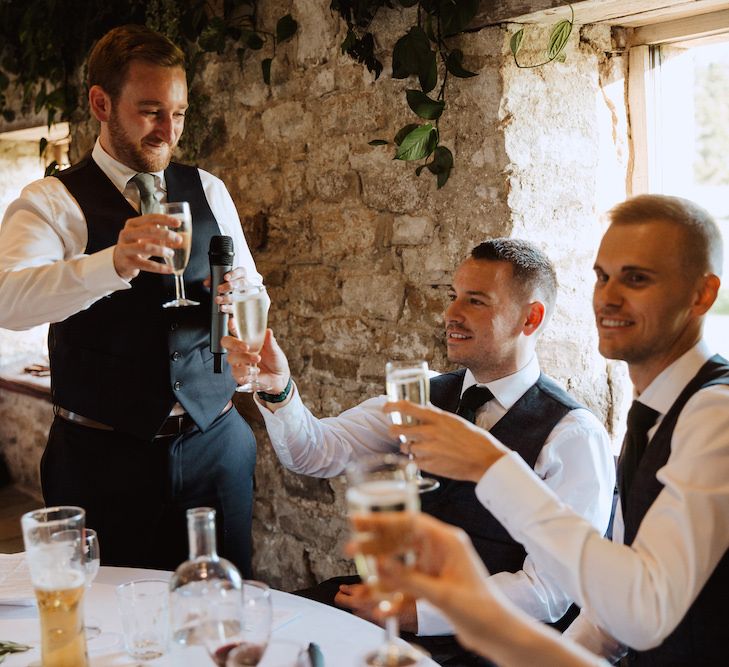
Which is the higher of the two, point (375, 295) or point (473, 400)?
point (375, 295)

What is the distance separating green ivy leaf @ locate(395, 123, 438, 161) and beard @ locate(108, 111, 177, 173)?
75 centimetres

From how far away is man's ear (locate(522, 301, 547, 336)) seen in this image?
2.25 m

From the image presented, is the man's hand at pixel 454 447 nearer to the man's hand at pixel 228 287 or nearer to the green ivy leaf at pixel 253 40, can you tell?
the man's hand at pixel 228 287

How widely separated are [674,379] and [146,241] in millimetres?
1168

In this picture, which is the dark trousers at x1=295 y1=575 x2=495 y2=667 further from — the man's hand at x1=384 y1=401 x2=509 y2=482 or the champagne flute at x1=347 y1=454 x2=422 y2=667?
the champagne flute at x1=347 y1=454 x2=422 y2=667

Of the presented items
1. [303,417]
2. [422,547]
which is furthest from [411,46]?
[422,547]

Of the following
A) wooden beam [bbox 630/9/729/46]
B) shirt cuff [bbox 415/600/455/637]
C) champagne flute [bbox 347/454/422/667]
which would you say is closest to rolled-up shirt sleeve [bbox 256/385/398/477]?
shirt cuff [bbox 415/600/455/637]

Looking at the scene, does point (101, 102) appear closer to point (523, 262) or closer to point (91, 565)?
point (523, 262)

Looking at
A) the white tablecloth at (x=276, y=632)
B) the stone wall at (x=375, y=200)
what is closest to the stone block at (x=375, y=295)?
the stone wall at (x=375, y=200)

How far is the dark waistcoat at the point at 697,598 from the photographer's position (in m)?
1.45

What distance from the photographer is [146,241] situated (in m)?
1.95

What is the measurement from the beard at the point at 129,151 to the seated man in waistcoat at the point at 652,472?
4.32 feet

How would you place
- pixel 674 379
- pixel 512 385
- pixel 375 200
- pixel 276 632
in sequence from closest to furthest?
pixel 276 632 → pixel 674 379 → pixel 512 385 → pixel 375 200

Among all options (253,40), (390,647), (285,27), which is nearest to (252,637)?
(390,647)
